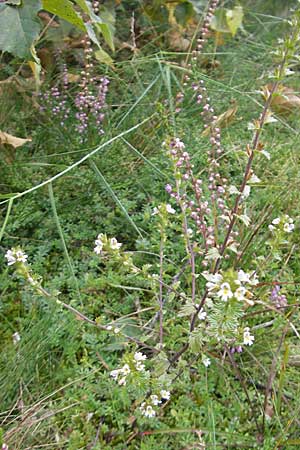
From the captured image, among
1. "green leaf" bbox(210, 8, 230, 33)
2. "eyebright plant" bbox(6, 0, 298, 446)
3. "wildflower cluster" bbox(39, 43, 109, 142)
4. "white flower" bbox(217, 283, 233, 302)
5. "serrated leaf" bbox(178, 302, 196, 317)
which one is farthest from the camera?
"green leaf" bbox(210, 8, 230, 33)

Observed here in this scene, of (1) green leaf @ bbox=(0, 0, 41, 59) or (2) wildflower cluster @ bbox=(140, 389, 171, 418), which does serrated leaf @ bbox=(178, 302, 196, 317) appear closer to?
(2) wildflower cluster @ bbox=(140, 389, 171, 418)

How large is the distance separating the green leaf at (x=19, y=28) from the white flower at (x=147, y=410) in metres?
0.79

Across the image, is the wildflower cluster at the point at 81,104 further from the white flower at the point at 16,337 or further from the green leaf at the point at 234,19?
the white flower at the point at 16,337

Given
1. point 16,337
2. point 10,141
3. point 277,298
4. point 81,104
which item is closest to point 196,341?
point 277,298

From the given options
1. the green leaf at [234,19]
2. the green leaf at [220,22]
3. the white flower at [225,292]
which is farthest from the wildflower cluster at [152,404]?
the green leaf at [220,22]

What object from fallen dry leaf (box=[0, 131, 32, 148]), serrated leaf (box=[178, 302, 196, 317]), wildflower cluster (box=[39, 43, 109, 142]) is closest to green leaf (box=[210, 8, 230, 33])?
wildflower cluster (box=[39, 43, 109, 142])

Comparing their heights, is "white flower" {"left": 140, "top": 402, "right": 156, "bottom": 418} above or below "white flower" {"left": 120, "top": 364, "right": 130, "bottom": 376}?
below

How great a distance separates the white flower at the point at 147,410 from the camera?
1.06 metres

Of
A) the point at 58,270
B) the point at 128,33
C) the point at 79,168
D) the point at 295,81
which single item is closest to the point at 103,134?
the point at 79,168

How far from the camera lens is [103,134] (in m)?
1.68

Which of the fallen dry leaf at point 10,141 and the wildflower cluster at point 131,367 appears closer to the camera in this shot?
the wildflower cluster at point 131,367

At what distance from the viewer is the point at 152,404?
1.08m

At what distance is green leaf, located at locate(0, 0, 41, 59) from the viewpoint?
121 cm

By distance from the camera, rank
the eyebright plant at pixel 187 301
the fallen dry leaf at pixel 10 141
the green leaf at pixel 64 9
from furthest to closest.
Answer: the fallen dry leaf at pixel 10 141 < the green leaf at pixel 64 9 < the eyebright plant at pixel 187 301
